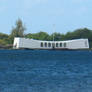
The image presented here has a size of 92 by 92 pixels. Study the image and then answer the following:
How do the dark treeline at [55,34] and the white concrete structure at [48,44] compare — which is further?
the dark treeline at [55,34]

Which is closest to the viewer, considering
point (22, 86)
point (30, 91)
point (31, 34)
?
point (30, 91)

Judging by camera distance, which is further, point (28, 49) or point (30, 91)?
point (28, 49)

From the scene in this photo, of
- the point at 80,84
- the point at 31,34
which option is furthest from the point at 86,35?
the point at 80,84

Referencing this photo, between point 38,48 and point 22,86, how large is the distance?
11624cm

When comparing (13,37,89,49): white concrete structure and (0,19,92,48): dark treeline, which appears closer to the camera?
(13,37,89,49): white concrete structure

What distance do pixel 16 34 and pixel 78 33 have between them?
28.0 m

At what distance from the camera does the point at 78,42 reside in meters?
144

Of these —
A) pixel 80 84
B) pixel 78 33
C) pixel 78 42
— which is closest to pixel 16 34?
pixel 78 33

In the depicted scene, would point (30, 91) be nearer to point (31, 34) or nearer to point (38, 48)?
point (38, 48)

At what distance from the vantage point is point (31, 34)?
18775 cm

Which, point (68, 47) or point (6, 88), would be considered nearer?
point (6, 88)

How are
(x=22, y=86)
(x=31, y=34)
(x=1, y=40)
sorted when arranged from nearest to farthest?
(x=22, y=86), (x=1, y=40), (x=31, y=34)

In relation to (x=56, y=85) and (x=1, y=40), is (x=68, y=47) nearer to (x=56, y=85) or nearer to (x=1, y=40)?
(x=1, y=40)

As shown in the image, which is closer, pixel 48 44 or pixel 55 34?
pixel 48 44
